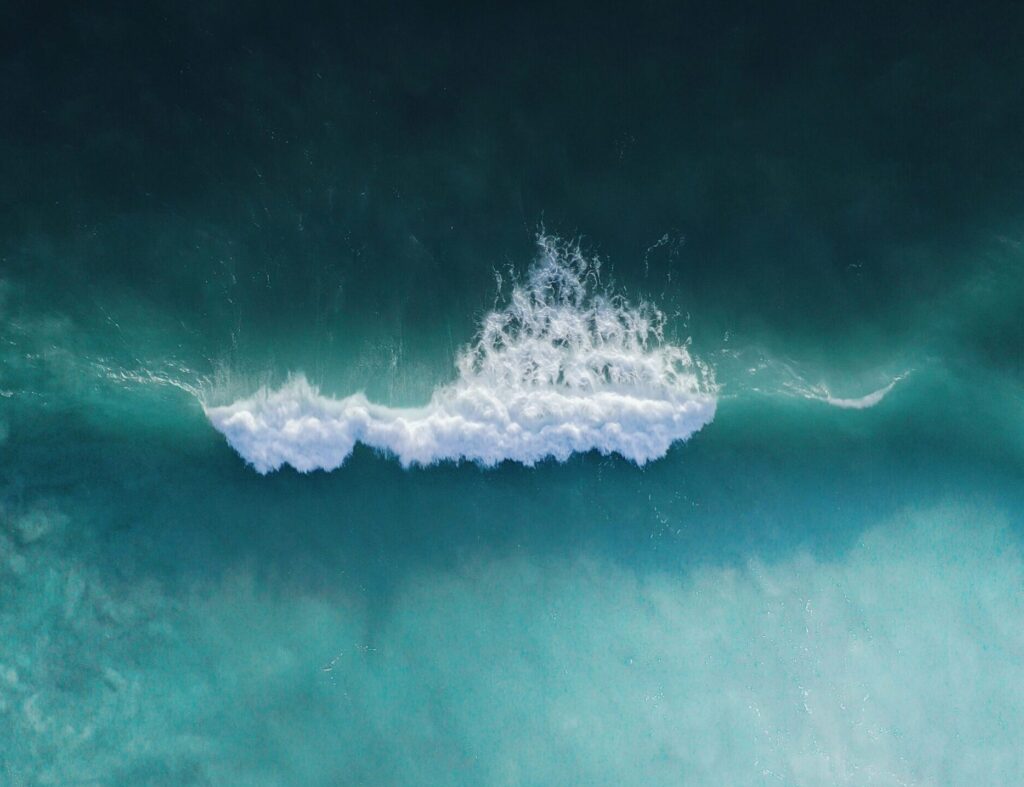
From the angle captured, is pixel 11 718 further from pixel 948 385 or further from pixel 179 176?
pixel 948 385

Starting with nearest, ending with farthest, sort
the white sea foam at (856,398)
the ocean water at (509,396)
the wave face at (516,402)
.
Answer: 1. the ocean water at (509,396)
2. the wave face at (516,402)
3. the white sea foam at (856,398)

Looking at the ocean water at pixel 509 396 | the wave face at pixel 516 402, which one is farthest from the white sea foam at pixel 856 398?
the wave face at pixel 516 402

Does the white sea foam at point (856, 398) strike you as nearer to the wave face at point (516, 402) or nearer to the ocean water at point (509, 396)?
the ocean water at point (509, 396)

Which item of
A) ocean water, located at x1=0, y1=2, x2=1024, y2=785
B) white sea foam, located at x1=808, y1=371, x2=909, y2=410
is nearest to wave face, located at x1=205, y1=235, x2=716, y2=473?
ocean water, located at x1=0, y1=2, x2=1024, y2=785

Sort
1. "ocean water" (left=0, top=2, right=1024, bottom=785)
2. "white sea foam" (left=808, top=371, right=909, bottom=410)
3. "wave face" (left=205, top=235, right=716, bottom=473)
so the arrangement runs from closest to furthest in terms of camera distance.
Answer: "ocean water" (left=0, top=2, right=1024, bottom=785), "wave face" (left=205, top=235, right=716, bottom=473), "white sea foam" (left=808, top=371, right=909, bottom=410)

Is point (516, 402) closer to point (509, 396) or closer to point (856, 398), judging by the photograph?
point (509, 396)

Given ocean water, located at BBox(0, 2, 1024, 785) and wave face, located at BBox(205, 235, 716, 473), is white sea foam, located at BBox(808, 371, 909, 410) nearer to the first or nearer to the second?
ocean water, located at BBox(0, 2, 1024, 785)
